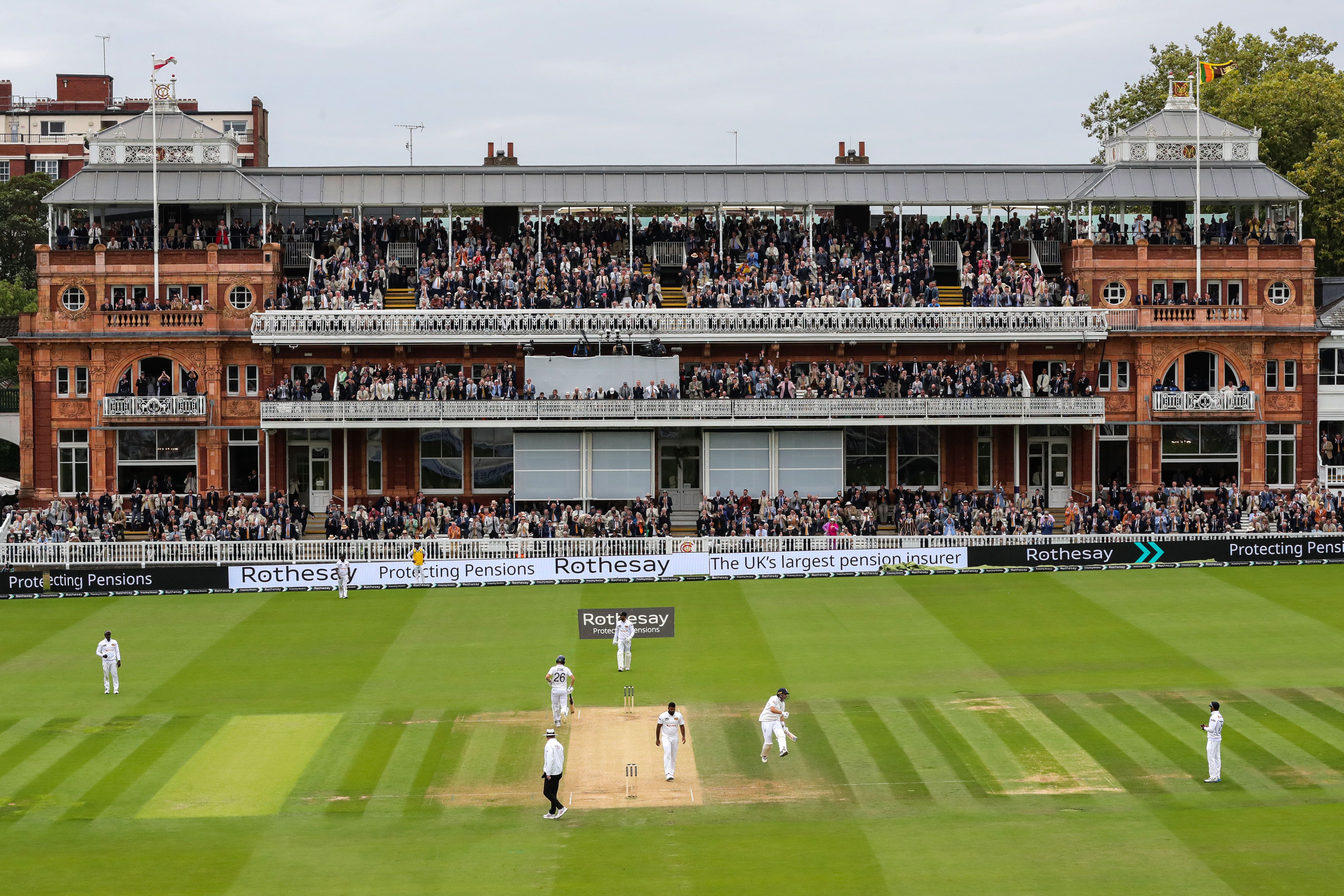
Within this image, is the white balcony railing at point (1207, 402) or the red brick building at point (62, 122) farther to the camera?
the red brick building at point (62, 122)

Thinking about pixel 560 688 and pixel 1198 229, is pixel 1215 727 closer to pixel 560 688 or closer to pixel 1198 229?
pixel 560 688

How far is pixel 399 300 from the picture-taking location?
59531 millimetres

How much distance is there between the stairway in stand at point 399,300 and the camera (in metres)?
59.4

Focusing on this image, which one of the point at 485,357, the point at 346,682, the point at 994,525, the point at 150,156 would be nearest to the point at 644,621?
the point at 346,682

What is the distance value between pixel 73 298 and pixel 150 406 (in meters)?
5.62

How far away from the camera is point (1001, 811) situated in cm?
2584

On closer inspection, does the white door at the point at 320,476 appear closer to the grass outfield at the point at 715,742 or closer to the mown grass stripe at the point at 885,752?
the grass outfield at the point at 715,742

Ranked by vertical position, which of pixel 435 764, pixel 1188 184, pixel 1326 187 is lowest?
pixel 435 764

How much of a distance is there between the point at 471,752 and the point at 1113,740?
11.5 meters

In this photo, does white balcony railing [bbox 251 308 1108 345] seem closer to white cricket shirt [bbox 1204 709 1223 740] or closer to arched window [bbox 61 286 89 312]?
arched window [bbox 61 286 89 312]

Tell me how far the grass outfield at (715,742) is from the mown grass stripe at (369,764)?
0.08 metres

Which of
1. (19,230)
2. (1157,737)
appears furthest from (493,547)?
(19,230)

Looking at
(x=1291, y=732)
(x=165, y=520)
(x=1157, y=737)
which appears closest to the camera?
(x=1157, y=737)

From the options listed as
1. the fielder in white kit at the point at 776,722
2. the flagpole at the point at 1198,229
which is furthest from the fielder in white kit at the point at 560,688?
the flagpole at the point at 1198,229
